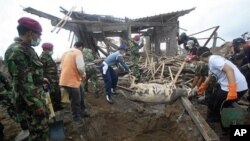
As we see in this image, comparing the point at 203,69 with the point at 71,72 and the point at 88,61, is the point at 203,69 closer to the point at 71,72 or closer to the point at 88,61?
the point at 71,72

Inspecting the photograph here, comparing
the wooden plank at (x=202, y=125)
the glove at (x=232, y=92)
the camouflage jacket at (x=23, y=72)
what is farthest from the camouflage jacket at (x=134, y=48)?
the camouflage jacket at (x=23, y=72)

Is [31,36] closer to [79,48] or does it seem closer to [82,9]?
[79,48]

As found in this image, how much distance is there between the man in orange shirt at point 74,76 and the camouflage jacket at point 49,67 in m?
0.79

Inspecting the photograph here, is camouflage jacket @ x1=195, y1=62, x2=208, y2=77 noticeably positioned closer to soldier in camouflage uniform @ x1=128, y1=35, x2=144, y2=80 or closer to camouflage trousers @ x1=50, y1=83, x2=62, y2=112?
soldier in camouflage uniform @ x1=128, y1=35, x2=144, y2=80

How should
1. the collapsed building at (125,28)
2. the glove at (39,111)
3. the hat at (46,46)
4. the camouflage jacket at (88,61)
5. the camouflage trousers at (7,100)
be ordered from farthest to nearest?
1. the collapsed building at (125,28)
2. the camouflage jacket at (88,61)
3. the hat at (46,46)
4. the camouflage trousers at (7,100)
5. the glove at (39,111)

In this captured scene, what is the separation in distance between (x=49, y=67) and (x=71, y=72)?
108 cm

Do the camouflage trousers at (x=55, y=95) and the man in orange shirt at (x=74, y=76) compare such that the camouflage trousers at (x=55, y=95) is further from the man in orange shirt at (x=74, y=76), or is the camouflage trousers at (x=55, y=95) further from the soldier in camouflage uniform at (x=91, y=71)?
the soldier in camouflage uniform at (x=91, y=71)

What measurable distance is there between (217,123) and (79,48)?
3.41 metres

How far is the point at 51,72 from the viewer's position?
296 inches

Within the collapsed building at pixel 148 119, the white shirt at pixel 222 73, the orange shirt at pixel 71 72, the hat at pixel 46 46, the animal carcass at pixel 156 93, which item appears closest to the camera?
the white shirt at pixel 222 73

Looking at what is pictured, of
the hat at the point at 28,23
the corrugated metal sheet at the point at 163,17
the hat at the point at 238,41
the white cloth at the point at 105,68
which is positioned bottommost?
the white cloth at the point at 105,68

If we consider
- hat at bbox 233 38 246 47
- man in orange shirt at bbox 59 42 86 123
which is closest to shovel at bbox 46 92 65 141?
man in orange shirt at bbox 59 42 86 123

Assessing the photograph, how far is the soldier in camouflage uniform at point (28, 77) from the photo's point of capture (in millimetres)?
4078

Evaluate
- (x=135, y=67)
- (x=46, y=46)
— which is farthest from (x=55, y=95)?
(x=135, y=67)
